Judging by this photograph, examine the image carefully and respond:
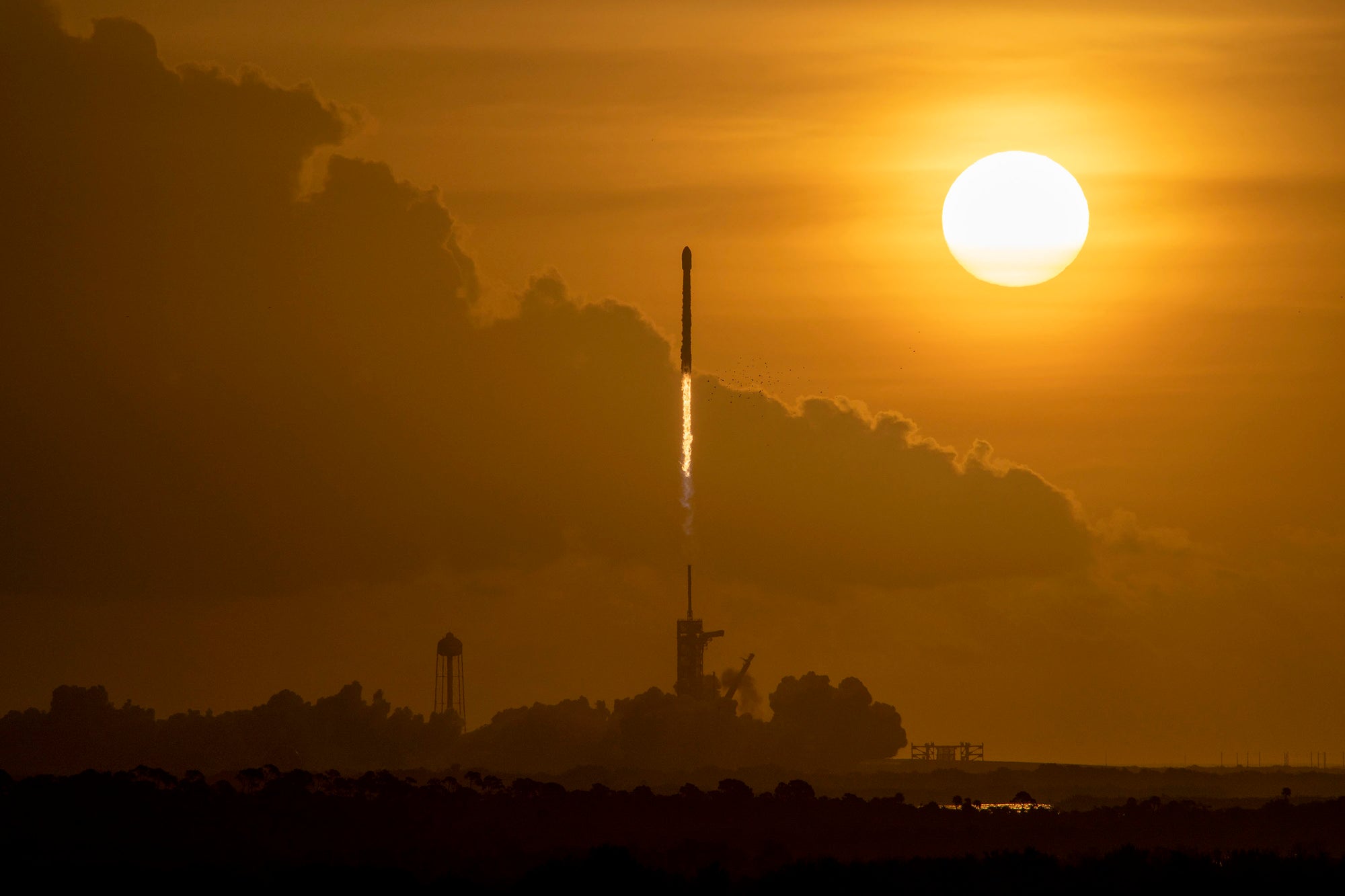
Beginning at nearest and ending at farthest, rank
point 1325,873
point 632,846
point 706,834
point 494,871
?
point 1325,873, point 494,871, point 632,846, point 706,834

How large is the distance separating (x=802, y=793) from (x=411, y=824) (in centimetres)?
5091

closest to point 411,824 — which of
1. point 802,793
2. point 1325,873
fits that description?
point 802,793

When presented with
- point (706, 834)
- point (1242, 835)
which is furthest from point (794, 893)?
point (1242, 835)

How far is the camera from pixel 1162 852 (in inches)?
4956

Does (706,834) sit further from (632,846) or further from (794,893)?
(794,893)

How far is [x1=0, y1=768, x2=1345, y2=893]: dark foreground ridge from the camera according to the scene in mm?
114062

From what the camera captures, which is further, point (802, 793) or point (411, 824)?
point (802, 793)

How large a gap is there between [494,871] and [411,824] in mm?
33197

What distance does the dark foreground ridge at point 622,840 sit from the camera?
114 m

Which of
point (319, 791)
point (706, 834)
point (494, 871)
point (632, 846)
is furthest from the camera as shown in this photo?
point (319, 791)

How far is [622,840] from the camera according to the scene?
14762 centimetres

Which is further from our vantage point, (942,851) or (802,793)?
(802,793)

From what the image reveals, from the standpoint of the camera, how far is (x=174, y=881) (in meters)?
115

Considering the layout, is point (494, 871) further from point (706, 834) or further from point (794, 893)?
point (706, 834)
